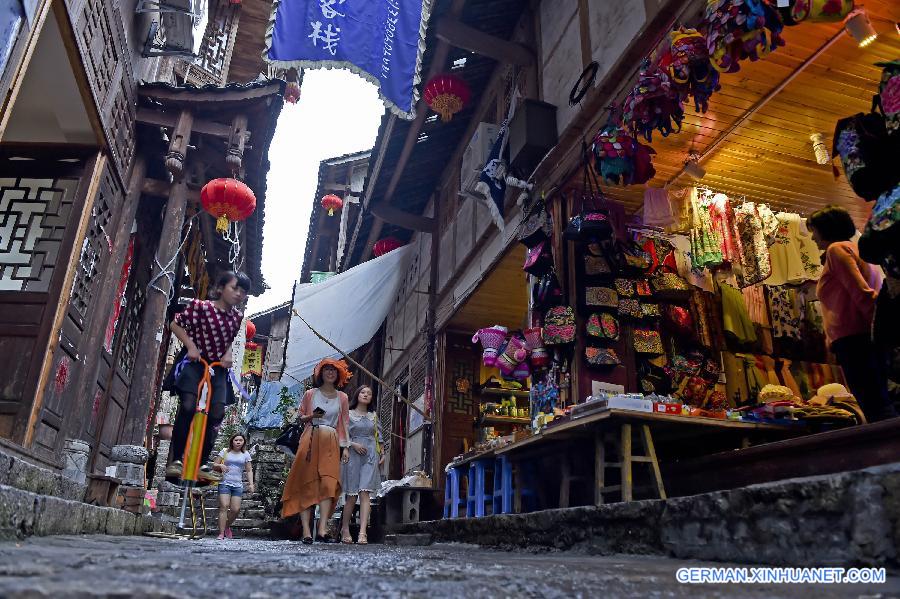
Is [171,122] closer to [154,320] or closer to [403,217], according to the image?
[154,320]

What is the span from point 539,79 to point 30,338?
6328mm

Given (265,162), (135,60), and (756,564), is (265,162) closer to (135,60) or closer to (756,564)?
(135,60)

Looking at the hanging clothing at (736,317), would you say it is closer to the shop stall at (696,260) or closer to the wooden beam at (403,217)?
the shop stall at (696,260)

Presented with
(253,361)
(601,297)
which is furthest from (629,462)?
(253,361)

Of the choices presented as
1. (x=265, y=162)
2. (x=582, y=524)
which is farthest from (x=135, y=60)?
(x=582, y=524)

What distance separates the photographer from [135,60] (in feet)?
25.1

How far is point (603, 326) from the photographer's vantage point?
6.02m

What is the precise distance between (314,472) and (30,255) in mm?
3594

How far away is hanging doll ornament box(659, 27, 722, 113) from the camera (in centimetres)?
443

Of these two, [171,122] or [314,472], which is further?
[171,122]

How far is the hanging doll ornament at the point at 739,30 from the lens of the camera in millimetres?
3885

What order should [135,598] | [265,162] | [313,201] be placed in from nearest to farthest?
[135,598] → [265,162] → [313,201]

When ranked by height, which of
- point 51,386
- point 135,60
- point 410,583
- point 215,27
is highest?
point 215,27

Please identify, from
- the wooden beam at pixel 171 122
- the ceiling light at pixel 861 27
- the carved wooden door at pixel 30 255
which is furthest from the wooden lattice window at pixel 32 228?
the ceiling light at pixel 861 27
